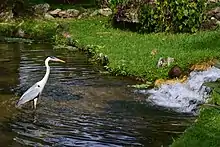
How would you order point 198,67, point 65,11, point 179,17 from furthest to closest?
point 65,11
point 179,17
point 198,67

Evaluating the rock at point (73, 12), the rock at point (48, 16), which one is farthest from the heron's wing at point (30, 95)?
the rock at point (73, 12)

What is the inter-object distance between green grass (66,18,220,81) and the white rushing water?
0.92m

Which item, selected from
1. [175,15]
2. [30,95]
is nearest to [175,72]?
[30,95]

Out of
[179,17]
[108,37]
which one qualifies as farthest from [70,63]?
[179,17]

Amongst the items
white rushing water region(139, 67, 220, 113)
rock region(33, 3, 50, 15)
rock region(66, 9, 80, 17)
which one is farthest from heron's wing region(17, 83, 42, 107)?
rock region(33, 3, 50, 15)

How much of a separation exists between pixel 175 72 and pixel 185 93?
122cm

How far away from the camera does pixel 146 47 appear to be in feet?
53.8

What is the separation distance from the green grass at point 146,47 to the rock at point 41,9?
182 inches

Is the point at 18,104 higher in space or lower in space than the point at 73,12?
lower

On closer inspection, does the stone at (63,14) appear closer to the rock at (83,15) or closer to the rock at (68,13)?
the rock at (68,13)

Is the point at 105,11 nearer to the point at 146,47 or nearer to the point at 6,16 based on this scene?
the point at 6,16

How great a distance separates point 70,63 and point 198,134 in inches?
324

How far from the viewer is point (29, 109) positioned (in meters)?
10.8

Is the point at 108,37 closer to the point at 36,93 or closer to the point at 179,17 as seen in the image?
the point at 179,17
